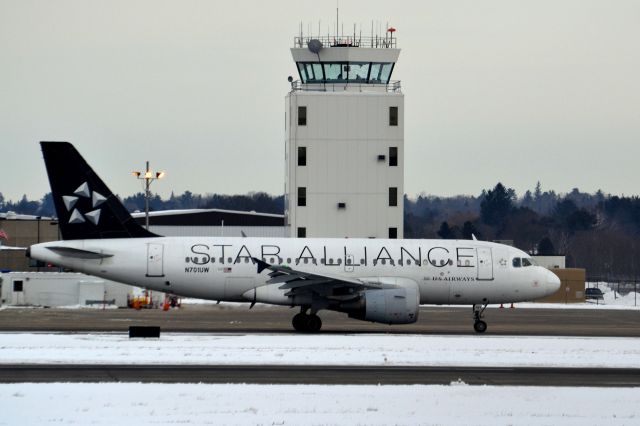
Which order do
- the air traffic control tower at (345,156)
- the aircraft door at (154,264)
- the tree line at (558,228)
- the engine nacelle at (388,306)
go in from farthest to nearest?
1. the tree line at (558,228)
2. the air traffic control tower at (345,156)
3. the aircraft door at (154,264)
4. the engine nacelle at (388,306)

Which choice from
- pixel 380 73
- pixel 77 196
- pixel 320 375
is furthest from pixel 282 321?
pixel 380 73

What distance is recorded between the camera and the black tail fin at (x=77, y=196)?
37.0 meters

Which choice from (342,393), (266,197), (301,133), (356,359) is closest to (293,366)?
(356,359)

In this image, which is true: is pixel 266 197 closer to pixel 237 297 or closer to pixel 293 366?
pixel 237 297

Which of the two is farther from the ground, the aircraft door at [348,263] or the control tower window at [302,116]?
the control tower window at [302,116]

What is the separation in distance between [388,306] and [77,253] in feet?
36.3

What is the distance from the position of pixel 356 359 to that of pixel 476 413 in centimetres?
819

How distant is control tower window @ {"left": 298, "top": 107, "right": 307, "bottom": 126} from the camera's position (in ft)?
193

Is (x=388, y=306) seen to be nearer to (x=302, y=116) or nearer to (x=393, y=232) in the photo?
(x=393, y=232)

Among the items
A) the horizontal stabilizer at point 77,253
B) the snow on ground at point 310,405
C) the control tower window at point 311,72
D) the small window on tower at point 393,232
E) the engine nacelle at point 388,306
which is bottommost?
the snow on ground at point 310,405

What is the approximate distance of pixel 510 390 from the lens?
2255 centimetres

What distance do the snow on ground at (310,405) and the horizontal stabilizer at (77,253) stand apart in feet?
48.8

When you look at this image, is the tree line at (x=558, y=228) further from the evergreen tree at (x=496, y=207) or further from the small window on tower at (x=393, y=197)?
the small window on tower at (x=393, y=197)

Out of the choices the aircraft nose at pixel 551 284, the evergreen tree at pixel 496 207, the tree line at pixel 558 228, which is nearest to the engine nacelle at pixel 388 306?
the aircraft nose at pixel 551 284
